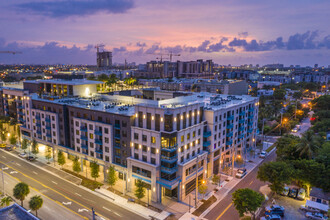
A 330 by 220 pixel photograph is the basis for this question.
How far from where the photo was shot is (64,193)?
206ft

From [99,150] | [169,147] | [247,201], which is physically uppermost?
[169,147]

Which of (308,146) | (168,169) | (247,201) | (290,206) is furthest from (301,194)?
(168,169)

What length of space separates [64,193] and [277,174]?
5436 centimetres

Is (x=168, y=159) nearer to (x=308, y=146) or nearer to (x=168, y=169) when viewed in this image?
(x=168, y=169)

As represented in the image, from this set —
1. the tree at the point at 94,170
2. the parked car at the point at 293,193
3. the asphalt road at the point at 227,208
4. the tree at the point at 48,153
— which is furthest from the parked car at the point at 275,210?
the tree at the point at 48,153

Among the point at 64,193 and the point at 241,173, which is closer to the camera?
Result: the point at 64,193

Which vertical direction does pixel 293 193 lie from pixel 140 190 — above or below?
below

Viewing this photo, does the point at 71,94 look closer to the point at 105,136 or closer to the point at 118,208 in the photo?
the point at 105,136

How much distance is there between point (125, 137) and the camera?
63.9 metres

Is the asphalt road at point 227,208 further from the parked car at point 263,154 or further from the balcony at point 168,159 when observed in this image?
the parked car at point 263,154

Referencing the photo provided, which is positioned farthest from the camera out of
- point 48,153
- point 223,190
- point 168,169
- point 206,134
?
point 48,153

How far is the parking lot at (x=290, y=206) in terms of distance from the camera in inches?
2109

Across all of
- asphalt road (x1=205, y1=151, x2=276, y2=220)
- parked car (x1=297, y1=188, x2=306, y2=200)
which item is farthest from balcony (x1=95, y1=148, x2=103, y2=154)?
parked car (x1=297, y1=188, x2=306, y2=200)

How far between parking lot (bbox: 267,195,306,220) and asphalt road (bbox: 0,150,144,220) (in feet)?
111
